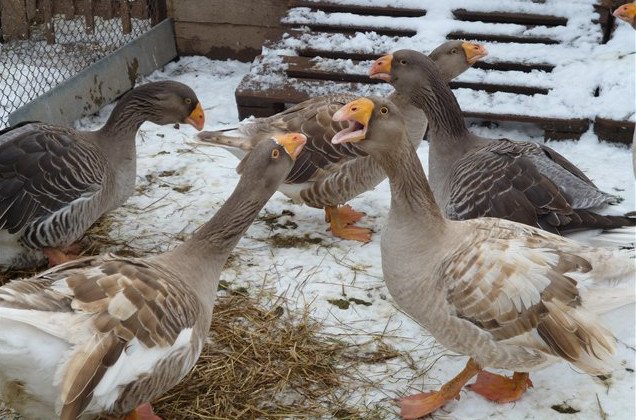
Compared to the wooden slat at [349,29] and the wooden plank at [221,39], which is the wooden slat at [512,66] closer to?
the wooden slat at [349,29]

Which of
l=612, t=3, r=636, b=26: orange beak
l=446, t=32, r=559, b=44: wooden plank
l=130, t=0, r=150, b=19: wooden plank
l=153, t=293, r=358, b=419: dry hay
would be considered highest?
l=612, t=3, r=636, b=26: orange beak

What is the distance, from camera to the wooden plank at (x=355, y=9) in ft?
20.3

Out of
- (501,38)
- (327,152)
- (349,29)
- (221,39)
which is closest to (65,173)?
(327,152)

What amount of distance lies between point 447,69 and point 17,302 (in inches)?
124

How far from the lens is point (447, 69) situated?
15.5ft

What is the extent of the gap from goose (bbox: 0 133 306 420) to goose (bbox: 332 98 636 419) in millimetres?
780

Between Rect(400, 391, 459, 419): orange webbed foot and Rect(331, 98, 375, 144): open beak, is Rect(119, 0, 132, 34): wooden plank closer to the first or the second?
Rect(331, 98, 375, 144): open beak


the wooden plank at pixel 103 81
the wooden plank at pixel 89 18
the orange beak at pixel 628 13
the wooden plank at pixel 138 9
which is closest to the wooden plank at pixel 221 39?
the wooden plank at pixel 103 81

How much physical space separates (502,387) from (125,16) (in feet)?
15.9

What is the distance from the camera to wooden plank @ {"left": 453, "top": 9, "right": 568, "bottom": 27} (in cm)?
597

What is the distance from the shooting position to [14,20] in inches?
253

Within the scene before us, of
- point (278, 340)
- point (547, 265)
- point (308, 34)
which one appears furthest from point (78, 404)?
point (308, 34)

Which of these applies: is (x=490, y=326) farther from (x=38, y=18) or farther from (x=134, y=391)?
(x=38, y=18)

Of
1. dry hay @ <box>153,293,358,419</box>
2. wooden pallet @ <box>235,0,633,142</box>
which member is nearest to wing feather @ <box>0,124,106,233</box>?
dry hay @ <box>153,293,358,419</box>
